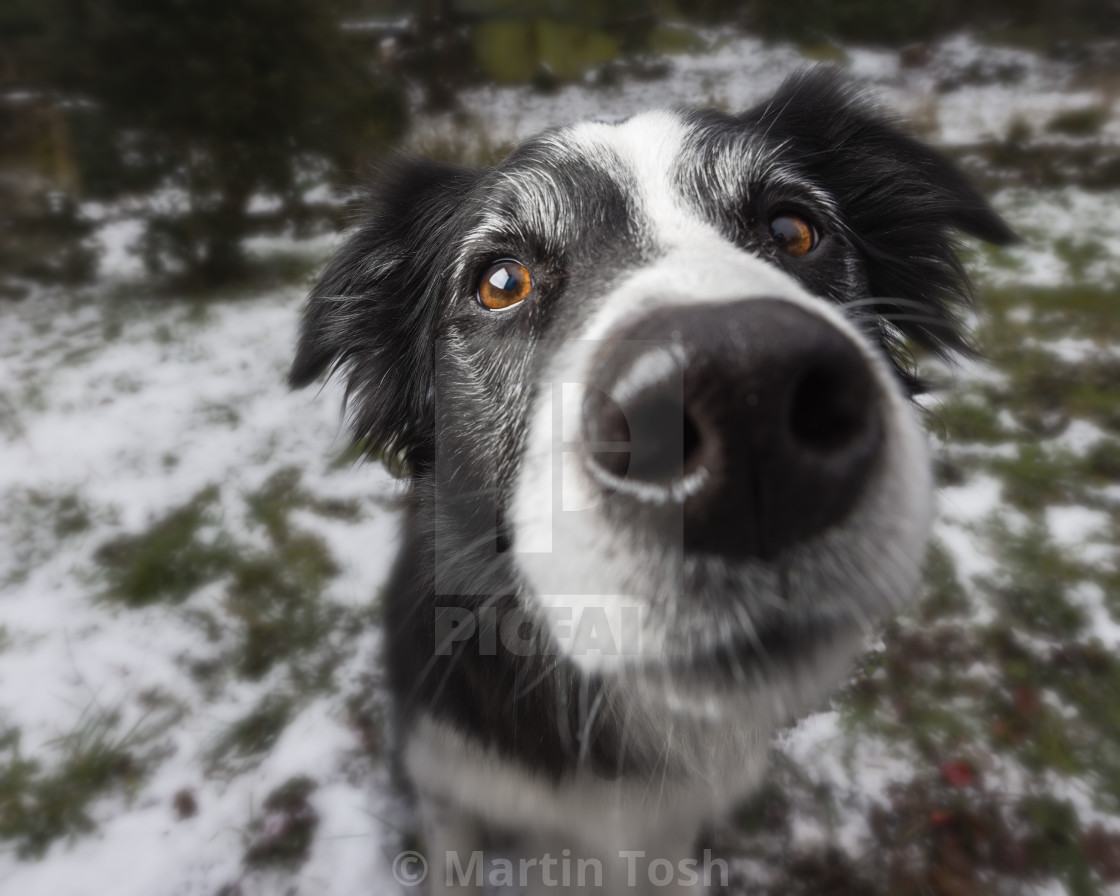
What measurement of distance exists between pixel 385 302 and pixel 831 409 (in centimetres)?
165

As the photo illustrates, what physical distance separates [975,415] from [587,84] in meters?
8.53

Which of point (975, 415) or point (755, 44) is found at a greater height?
point (755, 44)

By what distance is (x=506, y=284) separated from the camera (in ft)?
5.04

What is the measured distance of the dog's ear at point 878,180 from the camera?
1876mm

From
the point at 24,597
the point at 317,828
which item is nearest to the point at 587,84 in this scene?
the point at 24,597

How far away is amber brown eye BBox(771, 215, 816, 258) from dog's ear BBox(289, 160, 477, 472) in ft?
3.34

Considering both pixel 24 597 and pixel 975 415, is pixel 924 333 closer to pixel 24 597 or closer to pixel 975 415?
pixel 975 415

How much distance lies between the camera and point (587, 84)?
30.8 feet

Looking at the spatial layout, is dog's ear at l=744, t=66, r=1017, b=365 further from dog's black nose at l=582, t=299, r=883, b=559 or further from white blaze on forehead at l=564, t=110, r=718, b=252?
dog's black nose at l=582, t=299, r=883, b=559

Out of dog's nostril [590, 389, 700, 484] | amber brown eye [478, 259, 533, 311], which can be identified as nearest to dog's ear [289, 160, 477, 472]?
amber brown eye [478, 259, 533, 311]

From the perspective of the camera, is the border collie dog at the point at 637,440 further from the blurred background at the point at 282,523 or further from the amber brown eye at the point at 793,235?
the blurred background at the point at 282,523
